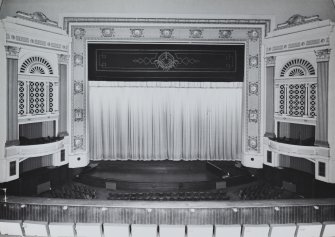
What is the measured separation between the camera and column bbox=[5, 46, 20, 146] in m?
9.65

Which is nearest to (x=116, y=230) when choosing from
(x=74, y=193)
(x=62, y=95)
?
(x=74, y=193)

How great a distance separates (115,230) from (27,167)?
20.6 feet

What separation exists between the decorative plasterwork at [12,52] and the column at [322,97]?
33.5ft

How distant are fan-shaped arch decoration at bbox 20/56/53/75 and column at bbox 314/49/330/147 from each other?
32.0 ft

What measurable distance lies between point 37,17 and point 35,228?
8.12 metres

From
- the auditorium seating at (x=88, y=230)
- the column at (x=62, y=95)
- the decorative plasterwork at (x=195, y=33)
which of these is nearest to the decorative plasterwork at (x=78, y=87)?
the column at (x=62, y=95)

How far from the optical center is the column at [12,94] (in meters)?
9.65

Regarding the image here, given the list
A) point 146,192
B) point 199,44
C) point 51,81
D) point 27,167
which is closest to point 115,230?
point 146,192

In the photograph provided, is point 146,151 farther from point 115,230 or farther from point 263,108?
point 115,230

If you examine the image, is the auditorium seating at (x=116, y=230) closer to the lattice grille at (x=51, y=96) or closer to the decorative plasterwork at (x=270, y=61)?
the lattice grille at (x=51, y=96)

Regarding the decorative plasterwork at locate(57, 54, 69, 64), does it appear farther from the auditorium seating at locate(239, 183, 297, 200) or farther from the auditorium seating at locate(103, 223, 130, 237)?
the auditorium seating at locate(239, 183, 297, 200)

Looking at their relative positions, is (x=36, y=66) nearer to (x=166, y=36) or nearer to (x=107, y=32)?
(x=107, y=32)

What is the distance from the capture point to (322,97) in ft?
32.3

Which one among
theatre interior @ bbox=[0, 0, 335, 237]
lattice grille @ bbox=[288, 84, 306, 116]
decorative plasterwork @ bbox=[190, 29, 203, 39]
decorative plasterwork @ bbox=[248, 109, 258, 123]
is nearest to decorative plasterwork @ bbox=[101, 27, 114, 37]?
theatre interior @ bbox=[0, 0, 335, 237]
